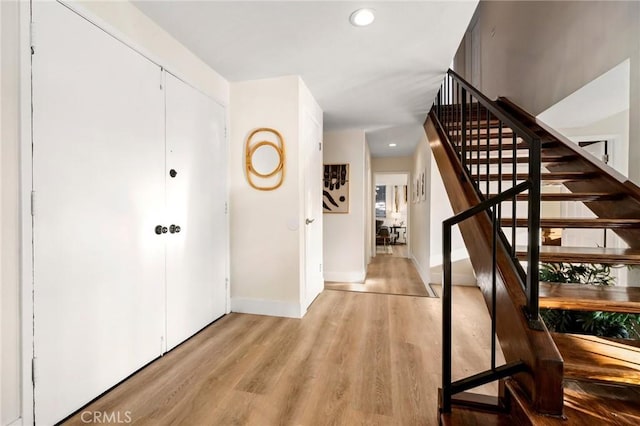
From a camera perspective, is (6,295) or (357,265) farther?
(357,265)

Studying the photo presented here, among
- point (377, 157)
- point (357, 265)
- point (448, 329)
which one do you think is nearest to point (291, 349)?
point (448, 329)

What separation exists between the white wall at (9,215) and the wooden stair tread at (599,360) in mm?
2329

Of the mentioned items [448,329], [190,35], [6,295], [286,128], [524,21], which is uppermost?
[524,21]

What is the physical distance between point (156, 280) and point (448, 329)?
75.7 inches

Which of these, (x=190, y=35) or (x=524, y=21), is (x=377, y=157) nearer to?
(x=524, y=21)

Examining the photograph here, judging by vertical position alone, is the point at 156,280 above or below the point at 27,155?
below

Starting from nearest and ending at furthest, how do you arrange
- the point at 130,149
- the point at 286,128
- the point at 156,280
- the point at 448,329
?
the point at 448,329 → the point at 130,149 → the point at 156,280 → the point at 286,128

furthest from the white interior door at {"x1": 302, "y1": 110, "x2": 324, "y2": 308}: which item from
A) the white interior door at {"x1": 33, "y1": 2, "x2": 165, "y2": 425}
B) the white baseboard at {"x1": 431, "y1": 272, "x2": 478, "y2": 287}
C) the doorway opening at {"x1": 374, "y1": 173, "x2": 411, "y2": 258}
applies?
the doorway opening at {"x1": 374, "y1": 173, "x2": 411, "y2": 258}

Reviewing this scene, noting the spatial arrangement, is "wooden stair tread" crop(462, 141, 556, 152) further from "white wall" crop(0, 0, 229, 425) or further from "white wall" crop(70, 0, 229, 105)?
"white wall" crop(0, 0, 229, 425)

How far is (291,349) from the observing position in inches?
84.1

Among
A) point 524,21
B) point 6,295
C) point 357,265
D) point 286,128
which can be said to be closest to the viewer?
point 6,295

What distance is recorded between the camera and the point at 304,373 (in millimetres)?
1815

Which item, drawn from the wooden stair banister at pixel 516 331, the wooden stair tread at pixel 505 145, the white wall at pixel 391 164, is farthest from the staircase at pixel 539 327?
the white wall at pixel 391 164

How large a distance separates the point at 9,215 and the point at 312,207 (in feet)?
7.98
